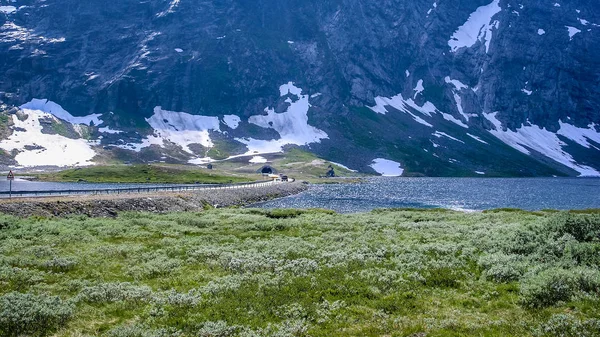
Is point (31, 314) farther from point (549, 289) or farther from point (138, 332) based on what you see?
point (549, 289)

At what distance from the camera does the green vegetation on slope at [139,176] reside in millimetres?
165750

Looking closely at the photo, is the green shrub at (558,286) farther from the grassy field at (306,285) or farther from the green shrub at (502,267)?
the green shrub at (502,267)

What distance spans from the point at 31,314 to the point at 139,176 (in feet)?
557

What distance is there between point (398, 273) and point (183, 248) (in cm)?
1539

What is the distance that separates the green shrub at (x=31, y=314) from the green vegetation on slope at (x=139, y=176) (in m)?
145

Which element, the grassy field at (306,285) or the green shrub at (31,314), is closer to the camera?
the green shrub at (31,314)

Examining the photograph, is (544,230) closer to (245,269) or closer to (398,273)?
(398,273)

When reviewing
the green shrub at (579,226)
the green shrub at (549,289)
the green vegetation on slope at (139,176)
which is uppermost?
the green shrub at (579,226)

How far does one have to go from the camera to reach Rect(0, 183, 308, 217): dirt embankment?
4756cm

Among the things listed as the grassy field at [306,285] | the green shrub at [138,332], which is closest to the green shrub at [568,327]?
the grassy field at [306,285]

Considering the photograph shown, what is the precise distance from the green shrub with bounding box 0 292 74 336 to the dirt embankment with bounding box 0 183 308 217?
3336 cm

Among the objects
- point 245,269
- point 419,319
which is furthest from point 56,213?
point 419,319

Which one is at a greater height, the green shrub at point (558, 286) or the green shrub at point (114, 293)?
the green shrub at point (558, 286)

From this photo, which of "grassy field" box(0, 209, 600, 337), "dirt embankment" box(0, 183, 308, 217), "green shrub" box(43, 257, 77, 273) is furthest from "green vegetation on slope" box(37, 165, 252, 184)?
"green shrub" box(43, 257, 77, 273)
